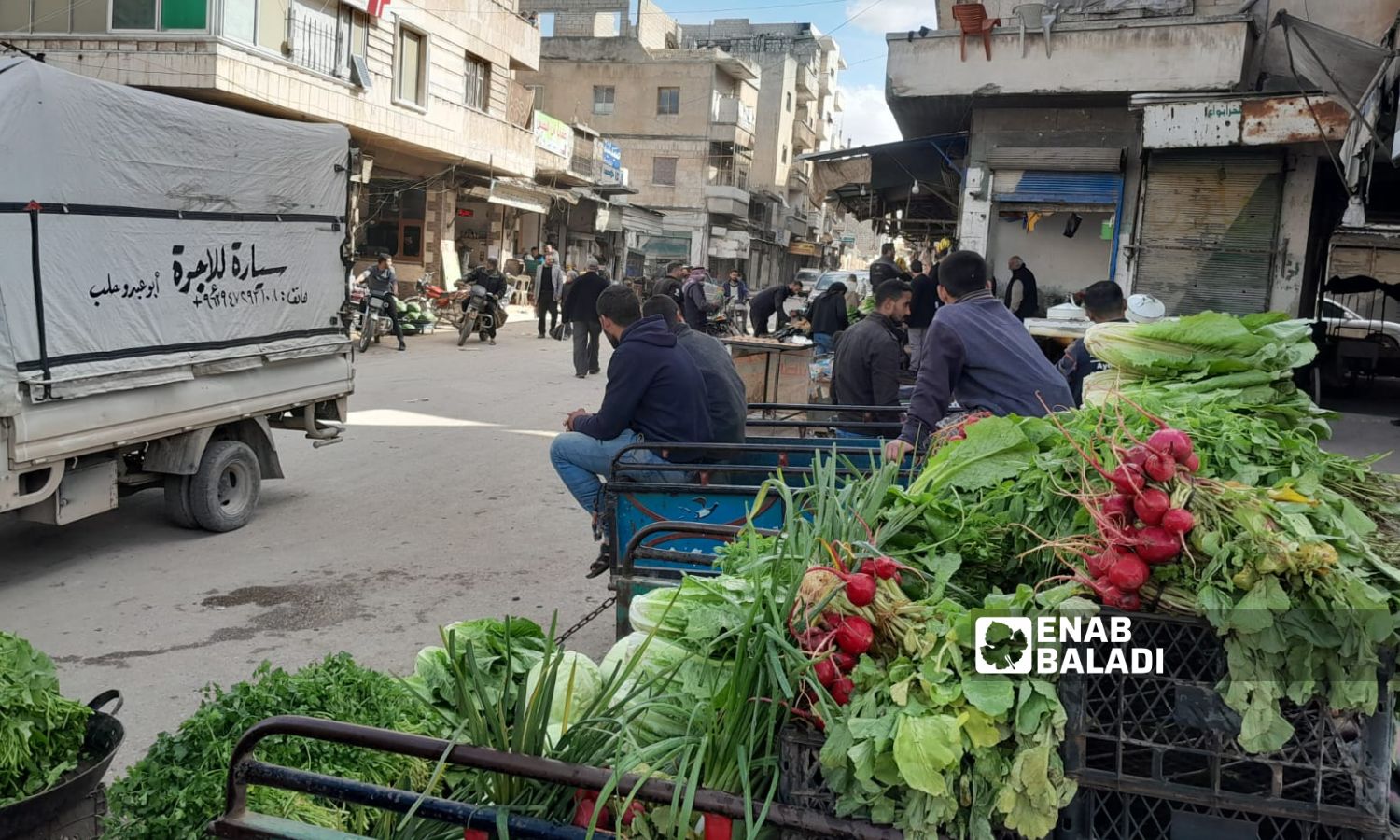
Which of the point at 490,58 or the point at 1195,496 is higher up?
the point at 490,58

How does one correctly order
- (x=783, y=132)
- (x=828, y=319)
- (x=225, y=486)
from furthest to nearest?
(x=783, y=132), (x=828, y=319), (x=225, y=486)

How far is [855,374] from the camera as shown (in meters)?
6.99

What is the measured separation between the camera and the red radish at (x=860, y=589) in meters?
2.05

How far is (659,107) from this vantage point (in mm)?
50094

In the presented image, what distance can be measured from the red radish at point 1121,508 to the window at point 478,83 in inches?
969

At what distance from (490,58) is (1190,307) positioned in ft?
60.7

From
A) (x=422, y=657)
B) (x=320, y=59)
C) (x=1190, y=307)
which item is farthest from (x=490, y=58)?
(x=422, y=657)

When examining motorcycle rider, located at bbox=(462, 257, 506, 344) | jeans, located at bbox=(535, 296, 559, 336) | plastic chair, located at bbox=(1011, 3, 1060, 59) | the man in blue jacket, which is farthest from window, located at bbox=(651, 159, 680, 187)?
the man in blue jacket

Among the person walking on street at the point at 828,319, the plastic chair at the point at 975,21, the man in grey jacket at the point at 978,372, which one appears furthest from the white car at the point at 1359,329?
the man in grey jacket at the point at 978,372

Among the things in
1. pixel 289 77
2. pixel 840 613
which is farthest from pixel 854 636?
pixel 289 77

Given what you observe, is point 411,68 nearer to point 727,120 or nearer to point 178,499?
point 178,499

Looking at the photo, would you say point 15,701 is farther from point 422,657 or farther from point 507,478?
point 507,478

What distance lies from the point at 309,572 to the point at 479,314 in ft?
47.6

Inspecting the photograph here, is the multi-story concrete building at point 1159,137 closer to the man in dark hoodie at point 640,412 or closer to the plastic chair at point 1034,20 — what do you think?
the plastic chair at point 1034,20
